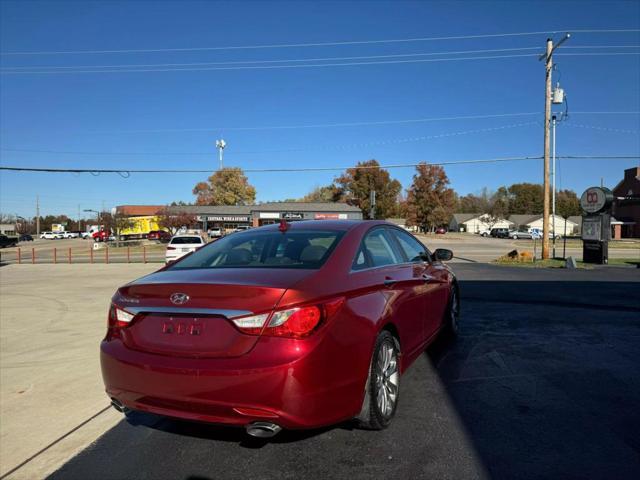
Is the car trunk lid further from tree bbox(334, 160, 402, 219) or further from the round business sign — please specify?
tree bbox(334, 160, 402, 219)

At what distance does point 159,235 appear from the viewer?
196 feet

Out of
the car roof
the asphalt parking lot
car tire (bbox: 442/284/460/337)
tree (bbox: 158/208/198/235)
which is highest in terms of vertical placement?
tree (bbox: 158/208/198/235)

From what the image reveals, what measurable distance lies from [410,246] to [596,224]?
18.7 m

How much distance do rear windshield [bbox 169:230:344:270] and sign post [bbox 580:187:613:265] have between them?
1938 cm

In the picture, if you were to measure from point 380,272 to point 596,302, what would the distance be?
743 centimetres

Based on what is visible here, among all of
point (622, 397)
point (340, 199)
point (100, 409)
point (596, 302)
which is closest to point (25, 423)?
point (100, 409)

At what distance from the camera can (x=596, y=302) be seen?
365 inches

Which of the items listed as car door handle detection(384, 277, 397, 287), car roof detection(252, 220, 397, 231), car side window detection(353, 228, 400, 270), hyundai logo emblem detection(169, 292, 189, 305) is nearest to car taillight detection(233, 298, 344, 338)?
hyundai logo emblem detection(169, 292, 189, 305)

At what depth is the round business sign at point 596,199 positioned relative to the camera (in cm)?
2002

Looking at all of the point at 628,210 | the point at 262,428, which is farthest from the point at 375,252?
the point at 628,210

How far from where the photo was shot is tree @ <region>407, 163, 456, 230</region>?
88000 millimetres

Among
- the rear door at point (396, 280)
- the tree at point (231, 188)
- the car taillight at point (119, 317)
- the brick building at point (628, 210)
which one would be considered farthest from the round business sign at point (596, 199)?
the tree at point (231, 188)

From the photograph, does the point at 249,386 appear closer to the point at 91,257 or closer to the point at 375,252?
the point at 375,252

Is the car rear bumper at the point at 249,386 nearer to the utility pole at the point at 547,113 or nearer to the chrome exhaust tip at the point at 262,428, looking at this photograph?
the chrome exhaust tip at the point at 262,428
